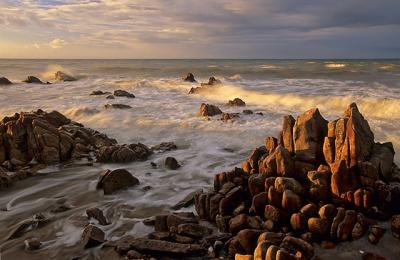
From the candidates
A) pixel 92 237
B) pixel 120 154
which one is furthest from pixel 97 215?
pixel 120 154

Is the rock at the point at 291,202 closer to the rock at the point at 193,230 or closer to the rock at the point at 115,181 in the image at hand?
the rock at the point at 193,230

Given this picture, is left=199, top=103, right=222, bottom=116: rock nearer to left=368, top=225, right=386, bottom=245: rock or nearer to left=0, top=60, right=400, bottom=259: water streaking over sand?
left=0, top=60, right=400, bottom=259: water streaking over sand

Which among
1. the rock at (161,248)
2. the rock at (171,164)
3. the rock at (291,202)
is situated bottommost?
the rock at (161,248)

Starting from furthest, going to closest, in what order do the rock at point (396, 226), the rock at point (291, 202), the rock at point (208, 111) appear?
1. the rock at point (208, 111)
2. the rock at point (291, 202)
3. the rock at point (396, 226)

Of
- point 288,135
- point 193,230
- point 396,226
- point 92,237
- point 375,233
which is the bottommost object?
point 92,237

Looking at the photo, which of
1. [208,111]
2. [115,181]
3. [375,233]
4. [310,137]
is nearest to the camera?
[375,233]

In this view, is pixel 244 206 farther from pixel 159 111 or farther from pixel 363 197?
pixel 159 111

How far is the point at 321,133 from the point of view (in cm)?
991

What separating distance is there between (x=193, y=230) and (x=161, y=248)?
34.8 inches

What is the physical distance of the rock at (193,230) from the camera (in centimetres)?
804

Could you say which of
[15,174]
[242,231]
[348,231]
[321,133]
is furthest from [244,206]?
[15,174]

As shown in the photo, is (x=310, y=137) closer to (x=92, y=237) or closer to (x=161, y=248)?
(x=161, y=248)

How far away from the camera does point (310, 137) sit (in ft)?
32.0

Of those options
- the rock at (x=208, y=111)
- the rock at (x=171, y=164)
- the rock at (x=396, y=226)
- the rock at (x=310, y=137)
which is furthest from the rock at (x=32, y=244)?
the rock at (x=208, y=111)
